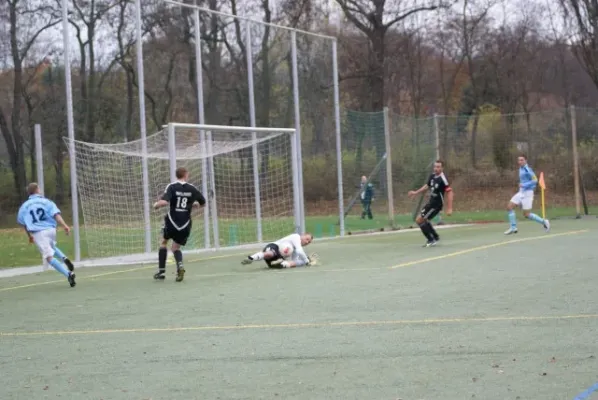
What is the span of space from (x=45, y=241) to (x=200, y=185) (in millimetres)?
7673

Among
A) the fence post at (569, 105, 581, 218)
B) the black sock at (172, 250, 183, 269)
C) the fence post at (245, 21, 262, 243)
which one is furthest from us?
the fence post at (569, 105, 581, 218)

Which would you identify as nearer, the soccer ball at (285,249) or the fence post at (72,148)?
the soccer ball at (285,249)

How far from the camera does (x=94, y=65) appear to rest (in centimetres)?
2584

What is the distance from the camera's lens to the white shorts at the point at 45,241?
50.0 feet

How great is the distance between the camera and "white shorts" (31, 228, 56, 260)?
15241 mm

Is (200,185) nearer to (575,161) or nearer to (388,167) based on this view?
(388,167)

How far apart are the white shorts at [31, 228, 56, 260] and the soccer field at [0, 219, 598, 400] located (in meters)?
0.59

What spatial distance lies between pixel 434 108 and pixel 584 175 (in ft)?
68.0

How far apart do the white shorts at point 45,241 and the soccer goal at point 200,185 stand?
5048 mm

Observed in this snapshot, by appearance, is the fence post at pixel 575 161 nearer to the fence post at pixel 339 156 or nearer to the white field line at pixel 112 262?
the fence post at pixel 339 156

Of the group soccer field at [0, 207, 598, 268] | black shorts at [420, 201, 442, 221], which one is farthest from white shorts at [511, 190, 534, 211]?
soccer field at [0, 207, 598, 268]

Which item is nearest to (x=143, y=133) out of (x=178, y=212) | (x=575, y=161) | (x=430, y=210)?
(x=430, y=210)

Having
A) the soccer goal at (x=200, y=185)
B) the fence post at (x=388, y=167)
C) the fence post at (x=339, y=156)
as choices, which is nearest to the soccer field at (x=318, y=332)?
the soccer goal at (x=200, y=185)

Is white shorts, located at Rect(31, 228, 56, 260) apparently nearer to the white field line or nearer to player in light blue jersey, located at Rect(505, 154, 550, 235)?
the white field line
